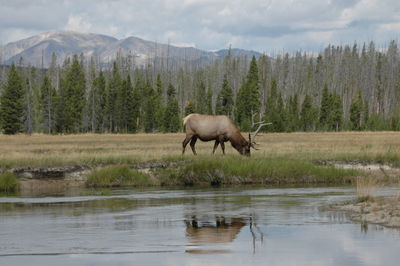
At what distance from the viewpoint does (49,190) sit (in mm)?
26734

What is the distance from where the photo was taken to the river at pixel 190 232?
12414 mm

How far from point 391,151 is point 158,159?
10958mm

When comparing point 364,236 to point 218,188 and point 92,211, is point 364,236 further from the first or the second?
point 218,188

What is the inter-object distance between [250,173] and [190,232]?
12804 millimetres

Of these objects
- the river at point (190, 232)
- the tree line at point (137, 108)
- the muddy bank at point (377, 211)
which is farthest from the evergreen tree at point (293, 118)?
the muddy bank at point (377, 211)

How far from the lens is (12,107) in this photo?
85.0 meters

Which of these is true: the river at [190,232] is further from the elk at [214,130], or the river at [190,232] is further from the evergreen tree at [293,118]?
the evergreen tree at [293,118]

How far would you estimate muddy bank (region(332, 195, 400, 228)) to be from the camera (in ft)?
53.7

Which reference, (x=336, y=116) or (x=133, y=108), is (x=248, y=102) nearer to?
(x=336, y=116)

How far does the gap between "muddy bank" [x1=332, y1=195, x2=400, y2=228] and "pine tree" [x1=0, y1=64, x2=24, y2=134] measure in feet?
225

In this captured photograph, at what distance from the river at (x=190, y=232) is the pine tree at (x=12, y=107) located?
6193cm

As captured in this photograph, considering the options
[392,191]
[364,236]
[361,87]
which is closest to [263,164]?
[392,191]

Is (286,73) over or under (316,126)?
over

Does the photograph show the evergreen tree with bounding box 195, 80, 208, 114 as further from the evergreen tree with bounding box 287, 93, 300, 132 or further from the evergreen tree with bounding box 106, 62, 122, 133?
the evergreen tree with bounding box 106, 62, 122, 133
